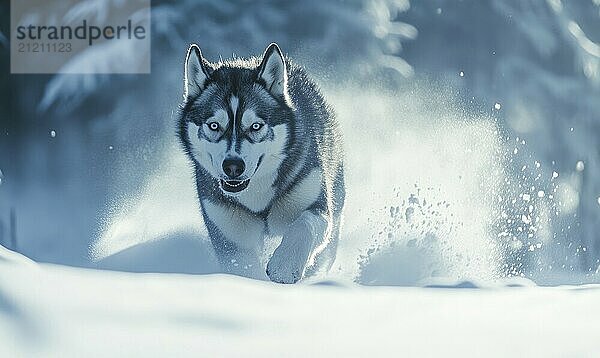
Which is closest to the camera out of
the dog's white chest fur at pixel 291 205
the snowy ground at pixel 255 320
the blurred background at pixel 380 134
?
the snowy ground at pixel 255 320

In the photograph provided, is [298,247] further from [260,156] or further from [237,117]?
[237,117]

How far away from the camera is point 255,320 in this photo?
2.18m

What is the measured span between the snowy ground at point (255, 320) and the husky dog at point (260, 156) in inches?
13.3

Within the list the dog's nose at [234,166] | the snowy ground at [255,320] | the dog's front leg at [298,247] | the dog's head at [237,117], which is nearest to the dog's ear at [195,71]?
the dog's head at [237,117]

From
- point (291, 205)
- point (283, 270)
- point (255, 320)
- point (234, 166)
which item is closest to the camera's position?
point (255, 320)

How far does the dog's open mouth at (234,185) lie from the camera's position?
9.29ft

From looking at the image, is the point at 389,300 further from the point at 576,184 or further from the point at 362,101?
the point at 576,184

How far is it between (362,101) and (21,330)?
65.0 inches

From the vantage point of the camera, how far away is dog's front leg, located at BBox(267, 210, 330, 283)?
103 inches

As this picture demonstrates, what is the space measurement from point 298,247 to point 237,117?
1.85ft

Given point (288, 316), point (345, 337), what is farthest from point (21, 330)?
point (345, 337)

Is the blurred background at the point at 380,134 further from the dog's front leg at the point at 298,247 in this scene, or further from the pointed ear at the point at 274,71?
the dog's front leg at the point at 298,247

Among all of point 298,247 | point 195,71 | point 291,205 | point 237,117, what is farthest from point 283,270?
point 195,71

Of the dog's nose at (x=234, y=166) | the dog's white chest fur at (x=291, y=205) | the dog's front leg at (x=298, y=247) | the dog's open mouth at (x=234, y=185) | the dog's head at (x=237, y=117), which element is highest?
the dog's head at (x=237, y=117)
